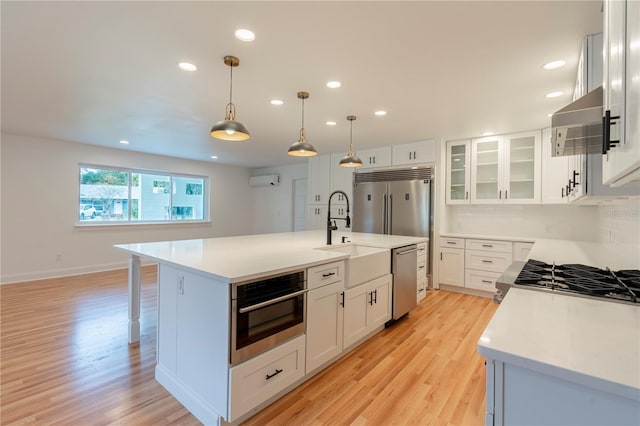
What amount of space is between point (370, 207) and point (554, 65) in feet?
10.9

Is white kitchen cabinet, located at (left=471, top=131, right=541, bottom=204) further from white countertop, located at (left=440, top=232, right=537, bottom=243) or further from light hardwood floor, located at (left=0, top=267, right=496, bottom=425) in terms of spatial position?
light hardwood floor, located at (left=0, top=267, right=496, bottom=425)

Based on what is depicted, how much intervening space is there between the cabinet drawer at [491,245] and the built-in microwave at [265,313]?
11.1ft

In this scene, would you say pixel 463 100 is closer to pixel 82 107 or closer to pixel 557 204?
pixel 557 204

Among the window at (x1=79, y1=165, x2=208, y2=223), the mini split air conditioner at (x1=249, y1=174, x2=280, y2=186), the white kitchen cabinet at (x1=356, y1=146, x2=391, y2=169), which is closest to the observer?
the white kitchen cabinet at (x1=356, y1=146, x2=391, y2=169)

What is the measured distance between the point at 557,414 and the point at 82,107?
4.60 m

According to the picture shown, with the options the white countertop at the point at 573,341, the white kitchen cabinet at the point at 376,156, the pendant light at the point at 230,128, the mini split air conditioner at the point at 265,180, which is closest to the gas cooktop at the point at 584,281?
the white countertop at the point at 573,341

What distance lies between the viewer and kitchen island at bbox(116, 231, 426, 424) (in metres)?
1.62

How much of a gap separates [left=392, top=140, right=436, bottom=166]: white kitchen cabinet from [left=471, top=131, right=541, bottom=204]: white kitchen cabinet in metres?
0.63

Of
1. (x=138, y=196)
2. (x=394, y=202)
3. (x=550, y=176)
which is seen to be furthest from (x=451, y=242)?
(x=138, y=196)

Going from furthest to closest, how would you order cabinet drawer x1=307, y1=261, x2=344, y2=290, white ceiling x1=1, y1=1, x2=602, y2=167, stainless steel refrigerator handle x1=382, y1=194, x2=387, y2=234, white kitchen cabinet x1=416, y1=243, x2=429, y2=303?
stainless steel refrigerator handle x1=382, y1=194, x2=387, y2=234
white kitchen cabinet x1=416, y1=243, x2=429, y2=303
cabinet drawer x1=307, y1=261, x2=344, y2=290
white ceiling x1=1, y1=1, x2=602, y2=167

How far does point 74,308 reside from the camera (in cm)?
362

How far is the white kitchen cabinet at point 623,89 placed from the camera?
73cm

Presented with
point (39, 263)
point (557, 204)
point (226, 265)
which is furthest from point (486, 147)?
point (39, 263)

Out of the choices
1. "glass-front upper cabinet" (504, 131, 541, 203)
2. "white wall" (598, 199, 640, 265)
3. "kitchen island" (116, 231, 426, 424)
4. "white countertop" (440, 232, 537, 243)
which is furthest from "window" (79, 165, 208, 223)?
"white wall" (598, 199, 640, 265)
